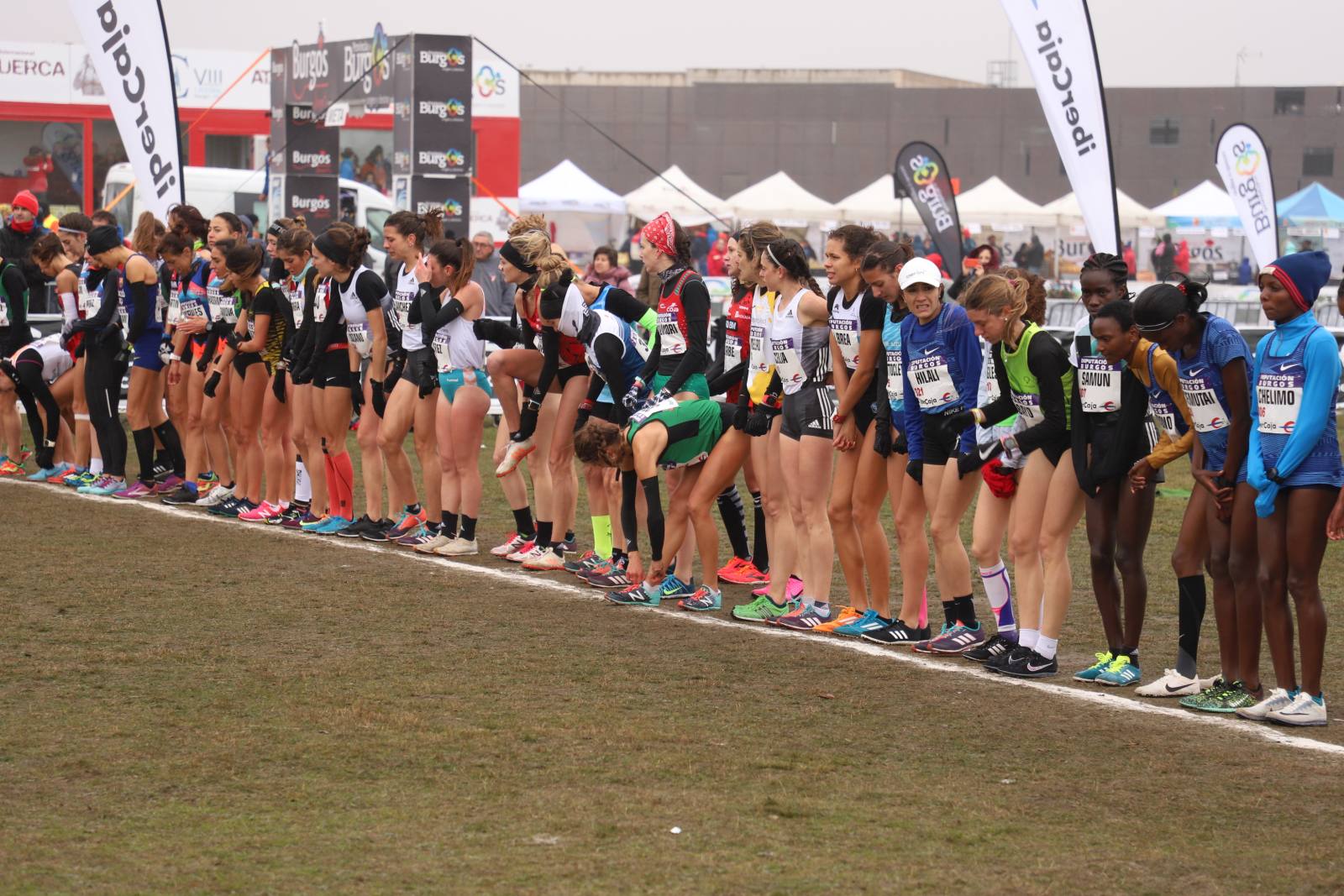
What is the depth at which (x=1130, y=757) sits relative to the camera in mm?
6090

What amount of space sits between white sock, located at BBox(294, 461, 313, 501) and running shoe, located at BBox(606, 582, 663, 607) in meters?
3.59

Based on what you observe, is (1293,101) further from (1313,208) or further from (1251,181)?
(1251,181)

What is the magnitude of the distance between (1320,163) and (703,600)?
63689 millimetres

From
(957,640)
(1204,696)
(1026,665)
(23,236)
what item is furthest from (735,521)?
(23,236)

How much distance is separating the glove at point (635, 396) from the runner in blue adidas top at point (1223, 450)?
330cm

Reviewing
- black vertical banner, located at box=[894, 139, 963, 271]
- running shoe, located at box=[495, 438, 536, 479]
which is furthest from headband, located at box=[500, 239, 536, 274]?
black vertical banner, located at box=[894, 139, 963, 271]

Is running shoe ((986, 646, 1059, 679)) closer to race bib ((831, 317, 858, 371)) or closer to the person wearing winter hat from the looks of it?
the person wearing winter hat

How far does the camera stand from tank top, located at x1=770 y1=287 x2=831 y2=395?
848 centimetres

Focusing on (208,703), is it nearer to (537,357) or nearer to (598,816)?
(598,816)

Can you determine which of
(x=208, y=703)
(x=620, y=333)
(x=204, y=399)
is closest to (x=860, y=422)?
(x=620, y=333)

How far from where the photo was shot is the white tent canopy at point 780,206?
1692 inches

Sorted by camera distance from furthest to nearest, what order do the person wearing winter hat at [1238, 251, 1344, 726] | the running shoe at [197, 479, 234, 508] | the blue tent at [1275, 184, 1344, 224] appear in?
the blue tent at [1275, 184, 1344, 224] → the running shoe at [197, 479, 234, 508] → the person wearing winter hat at [1238, 251, 1344, 726]

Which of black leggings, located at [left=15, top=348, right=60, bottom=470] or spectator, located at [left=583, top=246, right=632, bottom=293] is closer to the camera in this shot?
black leggings, located at [left=15, top=348, right=60, bottom=470]

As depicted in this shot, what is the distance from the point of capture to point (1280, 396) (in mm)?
6512
